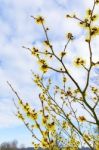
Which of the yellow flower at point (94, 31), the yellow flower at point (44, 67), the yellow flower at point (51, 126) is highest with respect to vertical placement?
the yellow flower at point (94, 31)

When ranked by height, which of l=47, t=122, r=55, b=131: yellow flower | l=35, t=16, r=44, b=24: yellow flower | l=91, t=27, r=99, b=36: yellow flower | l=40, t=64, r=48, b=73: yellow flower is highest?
l=35, t=16, r=44, b=24: yellow flower

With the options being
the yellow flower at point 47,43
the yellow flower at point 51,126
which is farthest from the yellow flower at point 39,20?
the yellow flower at point 51,126

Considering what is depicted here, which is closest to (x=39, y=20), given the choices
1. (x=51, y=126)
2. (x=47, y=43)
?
(x=47, y=43)

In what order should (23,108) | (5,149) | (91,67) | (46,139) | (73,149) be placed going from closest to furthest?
(91,67) < (46,139) < (23,108) < (73,149) < (5,149)

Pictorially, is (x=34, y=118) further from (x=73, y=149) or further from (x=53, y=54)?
(x=73, y=149)

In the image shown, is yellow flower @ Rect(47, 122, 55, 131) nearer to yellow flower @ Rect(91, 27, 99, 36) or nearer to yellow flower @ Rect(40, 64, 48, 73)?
yellow flower @ Rect(40, 64, 48, 73)

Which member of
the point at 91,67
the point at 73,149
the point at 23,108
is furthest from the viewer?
the point at 73,149

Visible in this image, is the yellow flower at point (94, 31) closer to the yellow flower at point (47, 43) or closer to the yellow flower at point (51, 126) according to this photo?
the yellow flower at point (47, 43)

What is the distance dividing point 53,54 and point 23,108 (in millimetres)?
1047

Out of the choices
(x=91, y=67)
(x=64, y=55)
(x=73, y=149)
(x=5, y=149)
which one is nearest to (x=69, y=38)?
(x=64, y=55)

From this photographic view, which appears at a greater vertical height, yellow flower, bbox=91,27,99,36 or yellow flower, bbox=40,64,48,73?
yellow flower, bbox=91,27,99,36

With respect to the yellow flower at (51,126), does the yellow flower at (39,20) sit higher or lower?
higher

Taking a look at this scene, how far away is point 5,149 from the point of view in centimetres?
14125

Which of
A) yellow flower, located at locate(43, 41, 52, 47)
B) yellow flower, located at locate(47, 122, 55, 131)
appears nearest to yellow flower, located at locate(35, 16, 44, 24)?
yellow flower, located at locate(43, 41, 52, 47)
